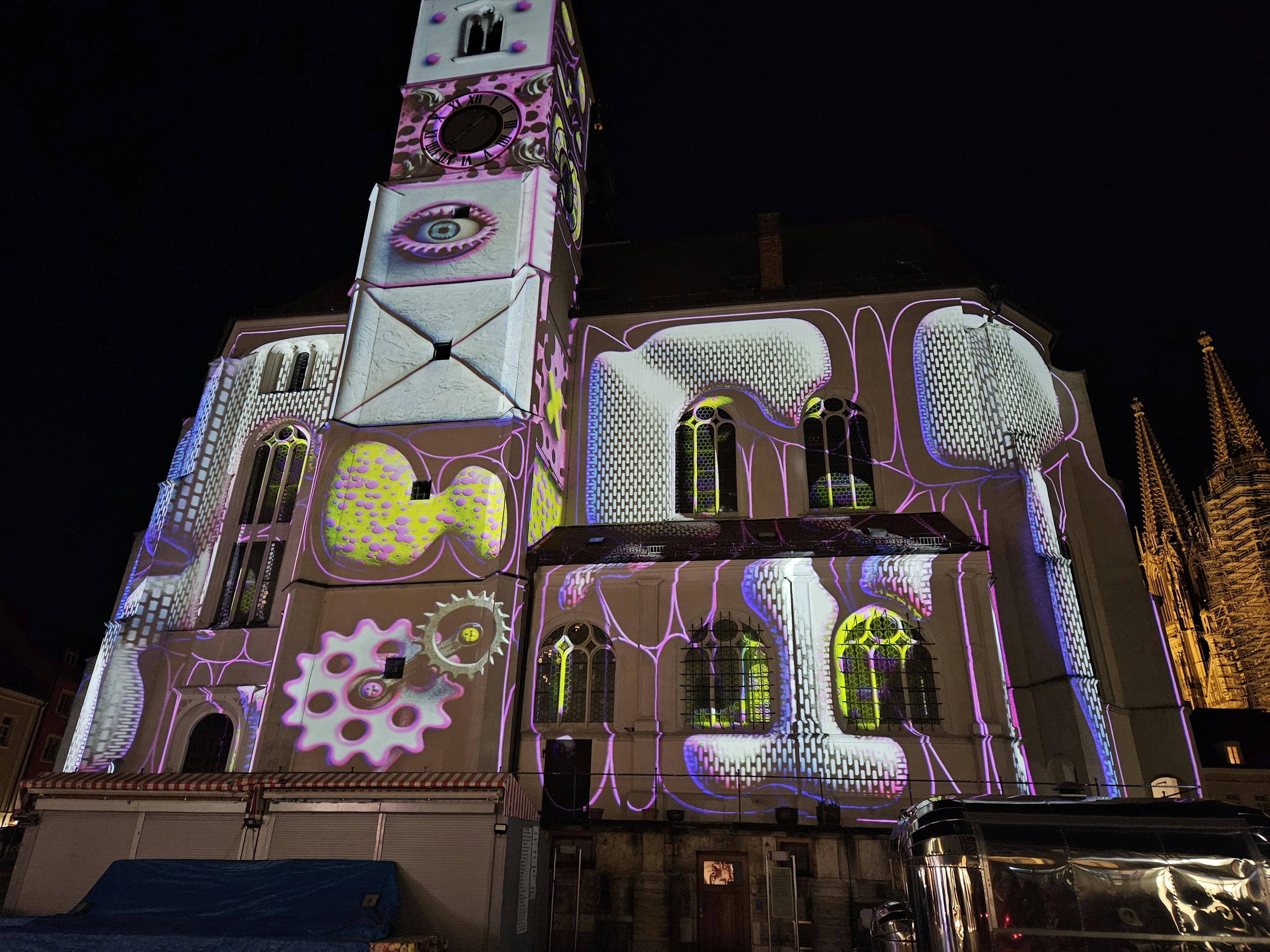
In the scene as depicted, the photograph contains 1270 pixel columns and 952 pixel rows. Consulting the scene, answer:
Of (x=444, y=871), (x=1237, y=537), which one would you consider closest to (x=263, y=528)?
(x=444, y=871)

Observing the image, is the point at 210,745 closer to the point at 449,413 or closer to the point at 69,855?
the point at 69,855

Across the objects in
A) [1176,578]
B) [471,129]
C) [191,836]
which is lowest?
[191,836]

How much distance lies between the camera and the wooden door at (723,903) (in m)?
14.5

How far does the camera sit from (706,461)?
885 inches

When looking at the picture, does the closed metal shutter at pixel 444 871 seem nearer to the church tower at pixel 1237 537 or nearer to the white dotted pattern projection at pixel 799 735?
the white dotted pattern projection at pixel 799 735

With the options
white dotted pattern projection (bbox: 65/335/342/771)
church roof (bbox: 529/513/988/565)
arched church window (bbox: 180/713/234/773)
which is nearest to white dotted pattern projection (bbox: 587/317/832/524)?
church roof (bbox: 529/513/988/565)

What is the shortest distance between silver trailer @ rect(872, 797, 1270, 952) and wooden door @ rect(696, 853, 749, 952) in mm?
7614

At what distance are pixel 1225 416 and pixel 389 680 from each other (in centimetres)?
7052

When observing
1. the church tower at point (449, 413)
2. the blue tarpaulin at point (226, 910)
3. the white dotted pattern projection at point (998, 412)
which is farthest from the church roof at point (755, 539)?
the blue tarpaulin at point (226, 910)

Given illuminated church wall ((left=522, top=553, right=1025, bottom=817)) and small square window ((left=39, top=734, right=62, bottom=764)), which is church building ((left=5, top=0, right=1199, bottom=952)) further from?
small square window ((left=39, top=734, right=62, bottom=764))

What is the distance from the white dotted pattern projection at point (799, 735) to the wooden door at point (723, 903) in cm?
195

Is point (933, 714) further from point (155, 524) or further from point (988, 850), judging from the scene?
point (155, 524)

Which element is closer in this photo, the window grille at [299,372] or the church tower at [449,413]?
the church tower at [449,413]

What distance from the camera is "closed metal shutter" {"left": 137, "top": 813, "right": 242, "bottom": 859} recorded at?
511 inches
